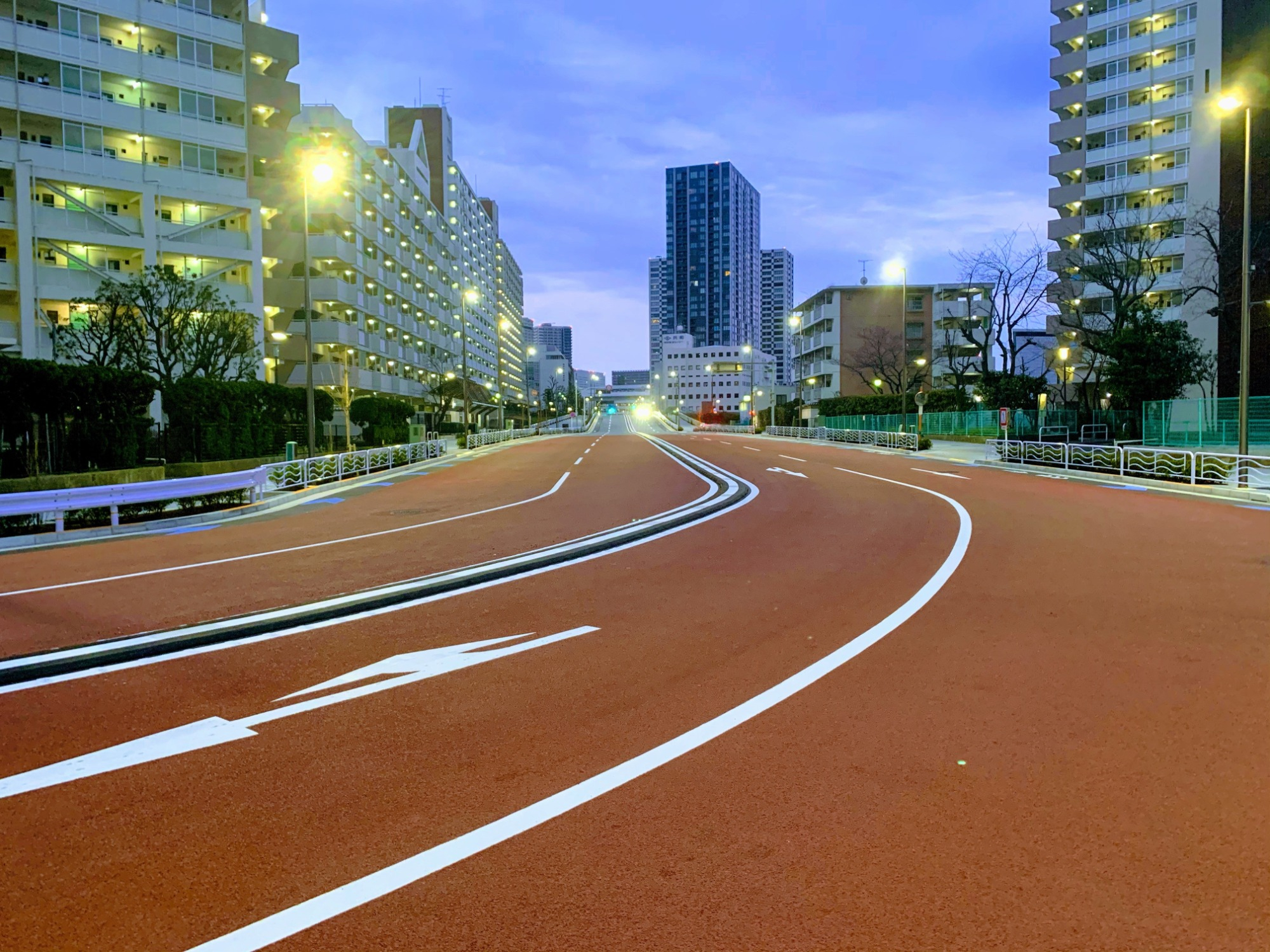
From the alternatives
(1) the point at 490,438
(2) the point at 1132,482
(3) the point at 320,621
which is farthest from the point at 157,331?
(2) the point at 1132,482

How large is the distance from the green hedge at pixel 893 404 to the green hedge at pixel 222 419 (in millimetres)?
45627

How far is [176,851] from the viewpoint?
3240 millimetres

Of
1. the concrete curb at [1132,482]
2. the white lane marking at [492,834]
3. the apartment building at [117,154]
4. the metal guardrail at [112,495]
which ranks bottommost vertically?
the white lane marking at [492,834]

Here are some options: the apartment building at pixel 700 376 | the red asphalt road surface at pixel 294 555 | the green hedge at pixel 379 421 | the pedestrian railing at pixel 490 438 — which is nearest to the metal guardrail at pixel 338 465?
the red asphalt road surface at pixel 294 555

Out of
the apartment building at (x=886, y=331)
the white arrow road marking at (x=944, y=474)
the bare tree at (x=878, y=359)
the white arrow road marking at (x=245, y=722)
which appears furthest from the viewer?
the apartment building at (x=886, y=331)

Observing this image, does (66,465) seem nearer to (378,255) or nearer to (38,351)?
(38,351)

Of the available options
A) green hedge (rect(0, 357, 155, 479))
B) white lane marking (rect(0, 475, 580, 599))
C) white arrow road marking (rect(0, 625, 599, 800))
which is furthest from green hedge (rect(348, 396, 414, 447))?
white arrow road marking (rect(0, 625, 599, 800))

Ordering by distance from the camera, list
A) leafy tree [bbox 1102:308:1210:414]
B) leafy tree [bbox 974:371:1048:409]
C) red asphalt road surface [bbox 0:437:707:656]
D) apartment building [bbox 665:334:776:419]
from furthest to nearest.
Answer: apartment building [bbox 665:334:776:419] < leafy tree [bbox 974:371:1048:409] < leafy tree [bbox 1102:308:1210:414] < red asphalt road surface [bbox 0:437:707:656]

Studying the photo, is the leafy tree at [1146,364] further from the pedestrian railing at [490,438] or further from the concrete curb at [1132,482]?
the pedestrian railing at [490,438]

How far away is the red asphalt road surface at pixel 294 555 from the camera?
303 inches

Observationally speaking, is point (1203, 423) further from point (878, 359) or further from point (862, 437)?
point (878, 359)

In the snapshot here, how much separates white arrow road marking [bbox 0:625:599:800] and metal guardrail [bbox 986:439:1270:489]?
19.0 m

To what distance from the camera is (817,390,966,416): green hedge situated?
60.5 meters

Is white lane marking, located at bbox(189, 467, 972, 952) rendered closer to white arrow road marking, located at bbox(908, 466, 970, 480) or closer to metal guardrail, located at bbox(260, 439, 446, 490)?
metal guardrail, located at bbox(260, 439, 446, 490)
